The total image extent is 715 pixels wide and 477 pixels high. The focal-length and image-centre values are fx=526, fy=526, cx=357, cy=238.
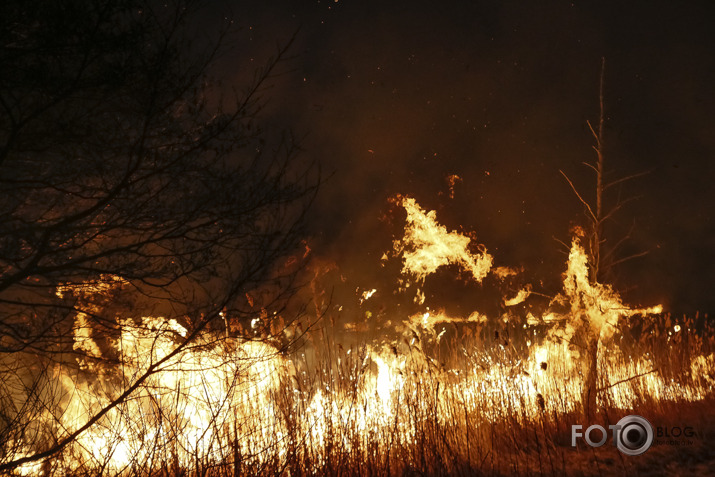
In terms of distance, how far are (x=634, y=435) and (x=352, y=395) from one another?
4.16m

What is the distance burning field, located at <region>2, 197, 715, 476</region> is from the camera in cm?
413

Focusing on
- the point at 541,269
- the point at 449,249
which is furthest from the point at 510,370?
the point at 541,269

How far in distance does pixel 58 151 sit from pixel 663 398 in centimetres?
849

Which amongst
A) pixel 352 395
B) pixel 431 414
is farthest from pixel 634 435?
pixel 352 395

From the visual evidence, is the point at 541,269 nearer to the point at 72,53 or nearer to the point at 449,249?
the point at 449,249

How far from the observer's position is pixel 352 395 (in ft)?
18.0

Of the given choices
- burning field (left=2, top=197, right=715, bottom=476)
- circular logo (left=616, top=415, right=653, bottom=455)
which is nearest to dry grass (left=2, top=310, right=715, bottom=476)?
burning field (left=2, top=197, right=715, bottom=476)

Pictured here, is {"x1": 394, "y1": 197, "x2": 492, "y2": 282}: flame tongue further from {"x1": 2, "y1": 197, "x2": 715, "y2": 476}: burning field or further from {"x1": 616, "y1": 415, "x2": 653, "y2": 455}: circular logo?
{"x1": 616, "y1": 415, "x2": 653, "y2": 455}: circular logo

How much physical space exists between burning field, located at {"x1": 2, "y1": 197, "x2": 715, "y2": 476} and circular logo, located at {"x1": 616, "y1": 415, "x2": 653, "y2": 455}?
0.49 feet

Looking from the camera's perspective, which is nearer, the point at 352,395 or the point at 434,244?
the point at 352,395

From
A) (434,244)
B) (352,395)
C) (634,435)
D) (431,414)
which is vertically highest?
(434,244)

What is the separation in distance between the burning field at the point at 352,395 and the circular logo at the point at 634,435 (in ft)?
0.49

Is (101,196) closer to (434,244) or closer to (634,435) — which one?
(634,435)

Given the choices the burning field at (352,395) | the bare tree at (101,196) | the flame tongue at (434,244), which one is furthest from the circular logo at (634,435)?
the flame tongue at (434,244)
